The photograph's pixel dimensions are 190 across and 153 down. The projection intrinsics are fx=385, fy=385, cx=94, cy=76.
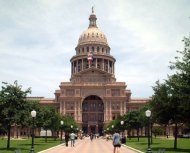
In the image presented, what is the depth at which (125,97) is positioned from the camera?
149375mm

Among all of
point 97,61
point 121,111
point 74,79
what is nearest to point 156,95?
point 121,111

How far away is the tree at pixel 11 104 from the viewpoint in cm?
4380

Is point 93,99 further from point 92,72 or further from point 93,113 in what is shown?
point 92,72

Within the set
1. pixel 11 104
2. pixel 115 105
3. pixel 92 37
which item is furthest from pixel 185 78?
pixel 92 37

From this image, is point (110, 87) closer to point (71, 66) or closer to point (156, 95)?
point (71, 66)

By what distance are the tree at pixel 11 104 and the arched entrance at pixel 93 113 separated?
10906 centimetres

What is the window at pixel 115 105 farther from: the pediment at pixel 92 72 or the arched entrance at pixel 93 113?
the pediment at pixel 92 72

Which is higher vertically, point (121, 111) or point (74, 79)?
point (74, 79)

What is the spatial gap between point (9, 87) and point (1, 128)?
4896mm

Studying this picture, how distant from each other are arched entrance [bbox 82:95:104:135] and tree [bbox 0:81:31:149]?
358 ft

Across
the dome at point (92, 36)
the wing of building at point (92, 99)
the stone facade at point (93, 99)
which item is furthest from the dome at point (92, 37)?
the stone facade at point (93, 99)

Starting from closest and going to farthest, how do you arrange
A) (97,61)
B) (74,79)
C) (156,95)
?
(156,95) < (74,79) < (97,61)

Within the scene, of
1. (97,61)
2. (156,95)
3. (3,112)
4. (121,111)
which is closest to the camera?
(3,112)

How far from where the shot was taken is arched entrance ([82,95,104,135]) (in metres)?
154
